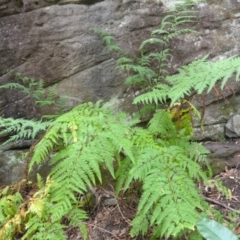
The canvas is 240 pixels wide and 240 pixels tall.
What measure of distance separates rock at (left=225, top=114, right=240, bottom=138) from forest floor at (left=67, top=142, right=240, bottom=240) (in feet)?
2.58

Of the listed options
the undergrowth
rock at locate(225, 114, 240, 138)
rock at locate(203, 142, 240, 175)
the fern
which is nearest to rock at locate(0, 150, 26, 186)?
the undergrowth

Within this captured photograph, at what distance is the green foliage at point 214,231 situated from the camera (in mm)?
1421

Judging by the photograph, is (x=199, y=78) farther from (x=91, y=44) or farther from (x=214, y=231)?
(x=91, y=44)

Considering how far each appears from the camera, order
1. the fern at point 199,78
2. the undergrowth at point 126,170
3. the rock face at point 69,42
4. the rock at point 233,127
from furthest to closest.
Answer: the rock at point 233,127, the rock face at point 69,42, the fern at point 199,78, the undergrowth at point 126,170

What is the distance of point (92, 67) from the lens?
3754 millimetres

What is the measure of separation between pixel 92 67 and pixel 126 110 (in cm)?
58

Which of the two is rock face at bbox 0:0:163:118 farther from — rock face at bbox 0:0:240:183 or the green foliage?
the green foliage

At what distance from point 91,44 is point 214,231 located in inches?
106

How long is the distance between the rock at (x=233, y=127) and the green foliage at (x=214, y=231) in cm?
258

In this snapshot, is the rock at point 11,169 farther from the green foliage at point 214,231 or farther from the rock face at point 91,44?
the green foliage at point 214,231

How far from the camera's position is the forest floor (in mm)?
2674

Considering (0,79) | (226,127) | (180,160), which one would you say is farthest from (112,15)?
(180,160)

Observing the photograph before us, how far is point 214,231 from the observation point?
4.71 ft

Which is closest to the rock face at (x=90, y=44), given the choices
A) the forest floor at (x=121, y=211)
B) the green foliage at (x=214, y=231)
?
the forest floor at (x=121, y=211)
